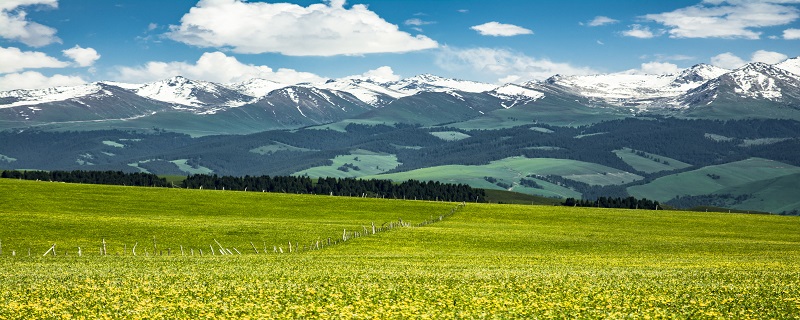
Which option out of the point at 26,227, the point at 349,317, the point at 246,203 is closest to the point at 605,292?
the point at 349,317

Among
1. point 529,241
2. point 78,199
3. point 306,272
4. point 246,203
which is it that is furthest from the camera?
point 246,203

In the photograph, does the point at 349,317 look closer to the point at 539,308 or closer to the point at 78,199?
the point at 539,308

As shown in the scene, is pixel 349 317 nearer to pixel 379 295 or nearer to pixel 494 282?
pixel 379 295

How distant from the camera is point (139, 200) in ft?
459

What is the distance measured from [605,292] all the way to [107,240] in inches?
2774

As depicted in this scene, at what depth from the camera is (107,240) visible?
9244cm

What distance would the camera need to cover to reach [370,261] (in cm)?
6725

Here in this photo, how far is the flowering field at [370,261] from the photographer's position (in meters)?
34.4

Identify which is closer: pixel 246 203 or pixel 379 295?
pixel 379 295

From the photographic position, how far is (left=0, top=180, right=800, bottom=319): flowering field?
3438 centimetres

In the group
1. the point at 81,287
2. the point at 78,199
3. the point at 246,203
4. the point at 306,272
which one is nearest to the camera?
the point at 81,287

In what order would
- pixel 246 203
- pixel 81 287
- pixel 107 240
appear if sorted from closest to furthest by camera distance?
pixel 81 287, pixel 107 240, pixel 246 203

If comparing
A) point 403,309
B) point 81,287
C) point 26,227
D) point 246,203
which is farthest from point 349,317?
point 246,203

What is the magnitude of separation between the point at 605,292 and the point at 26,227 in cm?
8208
